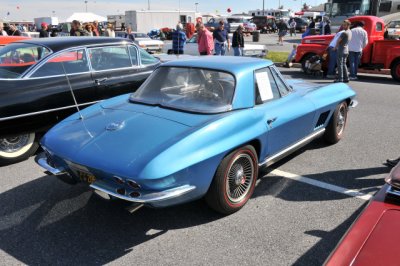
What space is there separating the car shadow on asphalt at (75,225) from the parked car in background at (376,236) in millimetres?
1618

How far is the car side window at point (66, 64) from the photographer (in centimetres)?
513

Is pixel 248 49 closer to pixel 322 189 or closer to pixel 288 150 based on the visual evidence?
pixel 288 150

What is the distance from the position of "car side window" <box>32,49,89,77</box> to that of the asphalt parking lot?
54.2 inches

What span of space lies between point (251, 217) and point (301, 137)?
137 centimetres

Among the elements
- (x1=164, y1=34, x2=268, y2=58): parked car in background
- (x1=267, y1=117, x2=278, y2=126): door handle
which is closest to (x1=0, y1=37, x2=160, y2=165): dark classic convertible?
(x1=267, y1=117, x2=278, y2=126): door handle

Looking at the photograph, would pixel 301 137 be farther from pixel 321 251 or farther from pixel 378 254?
pixel 378 254

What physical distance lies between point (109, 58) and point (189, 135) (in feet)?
11.8

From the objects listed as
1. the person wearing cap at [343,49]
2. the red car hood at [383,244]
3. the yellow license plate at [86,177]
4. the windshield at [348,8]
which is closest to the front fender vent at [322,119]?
the red car hood at [383,244]

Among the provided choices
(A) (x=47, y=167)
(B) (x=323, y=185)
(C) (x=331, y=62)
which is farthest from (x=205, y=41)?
(A) (x=47, y=167)

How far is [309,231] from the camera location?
10.4 feet

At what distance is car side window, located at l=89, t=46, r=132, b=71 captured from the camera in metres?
5.77

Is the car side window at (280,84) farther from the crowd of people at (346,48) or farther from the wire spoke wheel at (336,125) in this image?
the crowd of people at (346,48)

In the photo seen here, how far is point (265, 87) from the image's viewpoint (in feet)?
12.9

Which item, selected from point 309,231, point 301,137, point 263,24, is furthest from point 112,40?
point 263,24
